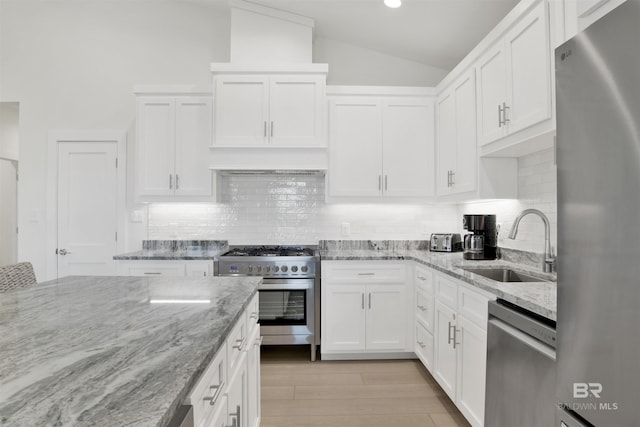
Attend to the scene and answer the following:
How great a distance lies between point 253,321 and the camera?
5.59ft

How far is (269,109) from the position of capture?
3.07m

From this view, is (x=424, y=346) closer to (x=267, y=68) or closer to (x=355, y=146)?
(x=355, y=146)

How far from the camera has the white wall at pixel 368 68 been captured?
362cm

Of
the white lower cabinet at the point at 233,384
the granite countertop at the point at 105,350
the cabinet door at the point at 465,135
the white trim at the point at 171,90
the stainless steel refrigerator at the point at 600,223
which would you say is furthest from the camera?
the white trim at the point at 171,90

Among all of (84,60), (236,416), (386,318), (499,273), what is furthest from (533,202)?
(84,60)

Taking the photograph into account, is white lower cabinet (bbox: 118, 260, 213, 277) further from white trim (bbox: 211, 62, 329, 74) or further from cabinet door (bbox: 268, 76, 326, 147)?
white trim (bbox: 211, 62, 329, 74)

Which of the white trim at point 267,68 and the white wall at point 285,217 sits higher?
the white trim at point 267,68

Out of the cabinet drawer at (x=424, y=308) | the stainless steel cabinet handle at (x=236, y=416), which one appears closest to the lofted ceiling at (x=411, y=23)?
the cabinet drawer at (x=424, y=308)

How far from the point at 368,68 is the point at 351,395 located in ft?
10.3

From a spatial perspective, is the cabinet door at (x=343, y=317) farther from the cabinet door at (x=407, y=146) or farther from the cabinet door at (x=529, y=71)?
the cabinet door at (x=529, y=71)

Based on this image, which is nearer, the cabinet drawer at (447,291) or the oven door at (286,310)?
the cabinet drawer at (447,291)

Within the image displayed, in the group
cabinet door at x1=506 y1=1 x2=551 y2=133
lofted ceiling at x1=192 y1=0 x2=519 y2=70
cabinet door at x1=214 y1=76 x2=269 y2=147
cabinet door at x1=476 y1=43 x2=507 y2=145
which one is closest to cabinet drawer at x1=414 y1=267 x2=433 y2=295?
cabinet door at x1=476 y1=43 x2=507 y2=145

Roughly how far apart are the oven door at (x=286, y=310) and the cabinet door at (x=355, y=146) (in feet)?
3.15

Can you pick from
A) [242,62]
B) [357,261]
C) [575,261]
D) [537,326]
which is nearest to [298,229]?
[357,261]
